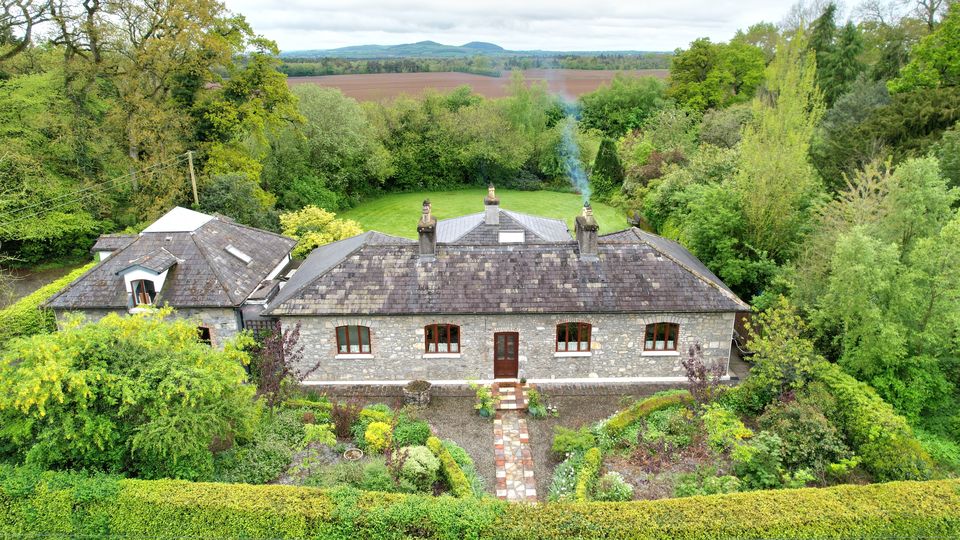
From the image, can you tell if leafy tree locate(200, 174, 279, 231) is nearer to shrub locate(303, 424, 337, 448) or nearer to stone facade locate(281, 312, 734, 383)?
stone facade locate(281, 312, 734, 383)

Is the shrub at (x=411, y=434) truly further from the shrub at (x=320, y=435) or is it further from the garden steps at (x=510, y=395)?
the garden steps at (x=510, y=395)

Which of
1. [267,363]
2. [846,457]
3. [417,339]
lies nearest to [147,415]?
[267,363]

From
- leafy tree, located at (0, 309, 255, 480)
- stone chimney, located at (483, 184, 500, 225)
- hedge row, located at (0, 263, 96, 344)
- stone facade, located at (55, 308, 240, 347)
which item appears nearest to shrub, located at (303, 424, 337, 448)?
leafy tree, located at (0, 309, 255, 480)

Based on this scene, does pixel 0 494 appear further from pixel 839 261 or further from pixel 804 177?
pixel 804 177

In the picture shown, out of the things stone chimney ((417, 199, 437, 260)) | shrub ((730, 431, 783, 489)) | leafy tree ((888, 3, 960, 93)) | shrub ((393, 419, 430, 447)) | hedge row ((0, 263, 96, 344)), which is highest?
leafy tree ((888, 3, 960, 93))

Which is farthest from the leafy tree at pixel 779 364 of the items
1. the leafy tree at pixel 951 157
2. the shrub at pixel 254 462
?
the shrub at pixel 254 462

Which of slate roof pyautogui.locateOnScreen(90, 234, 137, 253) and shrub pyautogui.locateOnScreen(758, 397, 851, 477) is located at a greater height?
slate roof pyautogui.locateOnScreen(90, 234, 137, 253)
